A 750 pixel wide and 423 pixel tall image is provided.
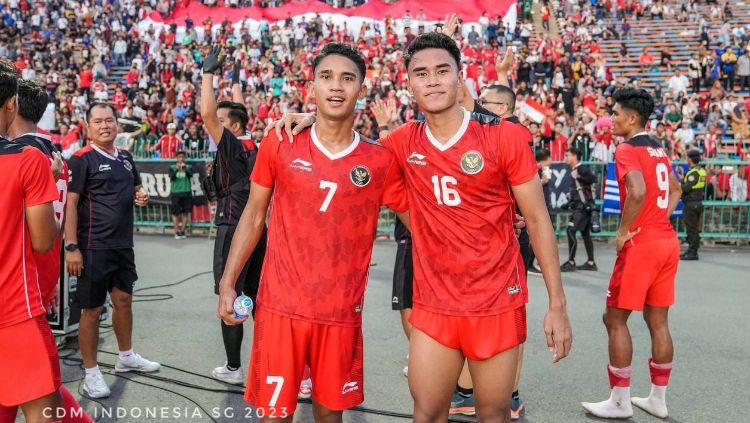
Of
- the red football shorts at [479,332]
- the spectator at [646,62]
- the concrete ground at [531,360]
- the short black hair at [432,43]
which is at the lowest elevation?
the concrete ground at [531,360]

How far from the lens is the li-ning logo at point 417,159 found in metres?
3.21

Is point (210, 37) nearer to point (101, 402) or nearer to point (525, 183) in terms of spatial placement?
point (101, 402)

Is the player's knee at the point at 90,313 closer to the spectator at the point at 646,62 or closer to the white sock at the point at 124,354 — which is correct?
the white sock at the point at 124,354

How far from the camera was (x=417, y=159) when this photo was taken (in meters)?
3.23

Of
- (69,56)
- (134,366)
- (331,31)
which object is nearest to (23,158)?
(134,366)

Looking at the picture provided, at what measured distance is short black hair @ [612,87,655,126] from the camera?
4.58 meters

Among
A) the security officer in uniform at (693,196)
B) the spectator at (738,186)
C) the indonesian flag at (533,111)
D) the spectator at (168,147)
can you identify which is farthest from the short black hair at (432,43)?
the spectator at (168,147)

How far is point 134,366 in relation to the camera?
5297 millimetres

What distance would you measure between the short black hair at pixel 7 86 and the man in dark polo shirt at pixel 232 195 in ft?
5.53

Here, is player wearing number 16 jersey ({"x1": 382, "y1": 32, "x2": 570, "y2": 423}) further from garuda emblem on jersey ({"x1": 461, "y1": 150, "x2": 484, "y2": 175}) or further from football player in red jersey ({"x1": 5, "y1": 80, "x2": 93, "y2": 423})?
football player in red jersey ({"x1": 5, "y1": 80, "x2": 93, "y2": 423})

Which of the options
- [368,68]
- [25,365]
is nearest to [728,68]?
[368,68]

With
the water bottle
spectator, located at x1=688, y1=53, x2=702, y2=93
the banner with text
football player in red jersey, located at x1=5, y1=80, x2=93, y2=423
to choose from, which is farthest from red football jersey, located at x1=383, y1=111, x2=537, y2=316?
spectator, located at x1=688, y1=53, x2=702, y2=93

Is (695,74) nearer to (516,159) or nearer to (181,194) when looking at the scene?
(181,194)

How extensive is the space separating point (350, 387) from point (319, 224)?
2.69 feet
